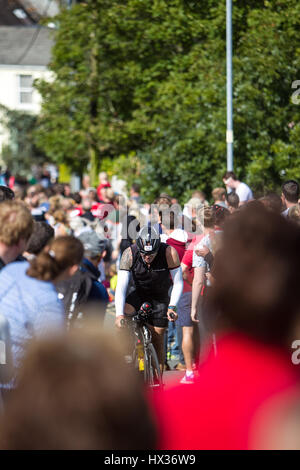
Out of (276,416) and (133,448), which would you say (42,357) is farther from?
(276,416)

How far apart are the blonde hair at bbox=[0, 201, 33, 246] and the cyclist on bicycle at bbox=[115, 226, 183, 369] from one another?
2746 millimetres

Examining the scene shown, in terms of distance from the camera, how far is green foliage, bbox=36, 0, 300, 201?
1589 centimetres

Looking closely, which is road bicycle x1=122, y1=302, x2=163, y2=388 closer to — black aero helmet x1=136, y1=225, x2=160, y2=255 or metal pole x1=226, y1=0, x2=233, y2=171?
black aero helmet x1=136, y1=225, x2=160, y2=255

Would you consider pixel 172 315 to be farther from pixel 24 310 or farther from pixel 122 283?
pixel 24 310

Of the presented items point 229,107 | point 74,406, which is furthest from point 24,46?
point 74,406

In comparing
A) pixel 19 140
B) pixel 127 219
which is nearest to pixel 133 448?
pixel 127 219

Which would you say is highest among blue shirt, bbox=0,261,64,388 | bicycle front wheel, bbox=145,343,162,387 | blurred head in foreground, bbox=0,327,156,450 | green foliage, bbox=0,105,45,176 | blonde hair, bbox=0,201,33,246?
blurred head in foreground, bbox=0,327,156,450

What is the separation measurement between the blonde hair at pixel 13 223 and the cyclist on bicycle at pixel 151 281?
2.75m

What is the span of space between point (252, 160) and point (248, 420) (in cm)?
1448

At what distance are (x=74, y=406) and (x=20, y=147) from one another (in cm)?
4607

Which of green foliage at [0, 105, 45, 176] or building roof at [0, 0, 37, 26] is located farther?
building roof at [0, 0, 37, 26]

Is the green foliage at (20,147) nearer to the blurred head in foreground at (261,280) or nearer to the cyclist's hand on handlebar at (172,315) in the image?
the cyclist's hand on handlebar at (172,315)

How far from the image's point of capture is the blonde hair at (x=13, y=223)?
14.2 ft

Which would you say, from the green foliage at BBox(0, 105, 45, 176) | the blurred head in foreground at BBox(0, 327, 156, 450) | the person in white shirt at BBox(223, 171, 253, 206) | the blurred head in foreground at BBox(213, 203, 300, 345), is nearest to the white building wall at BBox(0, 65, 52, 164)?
the green foliage at BBox(0, 105, 45, 176)
